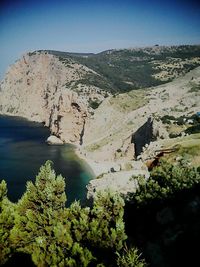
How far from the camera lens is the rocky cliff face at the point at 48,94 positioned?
109875 millimetres

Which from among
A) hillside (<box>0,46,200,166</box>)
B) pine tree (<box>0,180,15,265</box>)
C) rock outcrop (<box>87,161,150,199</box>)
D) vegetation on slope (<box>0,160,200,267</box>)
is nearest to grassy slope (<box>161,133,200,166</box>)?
rock outcrop (<box>87,161,150,199</box>)

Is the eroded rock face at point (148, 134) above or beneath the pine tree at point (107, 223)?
beneath

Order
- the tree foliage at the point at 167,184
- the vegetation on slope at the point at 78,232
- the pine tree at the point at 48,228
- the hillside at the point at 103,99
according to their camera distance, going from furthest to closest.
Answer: the hillside at the point at 103,99, the tree foliage at the point at 167,184, the vegetation on slope at the point at 78,232, the pine tree at the point at 48,228

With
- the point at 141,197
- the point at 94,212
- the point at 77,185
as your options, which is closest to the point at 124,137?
the point at 77,185

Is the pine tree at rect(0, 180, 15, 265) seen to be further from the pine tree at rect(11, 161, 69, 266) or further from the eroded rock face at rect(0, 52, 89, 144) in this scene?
the eroded rock face at rect(0, 52, 89, 144)

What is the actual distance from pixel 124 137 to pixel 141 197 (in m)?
56.9

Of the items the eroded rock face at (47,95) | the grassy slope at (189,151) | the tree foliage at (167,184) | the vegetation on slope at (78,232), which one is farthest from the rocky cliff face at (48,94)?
the vegetation on slope at (78,232)

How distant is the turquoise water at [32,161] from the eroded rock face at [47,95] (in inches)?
349

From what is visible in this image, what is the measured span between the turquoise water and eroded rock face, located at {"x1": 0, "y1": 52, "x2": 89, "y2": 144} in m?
8.85

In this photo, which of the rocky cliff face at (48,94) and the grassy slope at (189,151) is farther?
the rocky cliff face at (48,94)

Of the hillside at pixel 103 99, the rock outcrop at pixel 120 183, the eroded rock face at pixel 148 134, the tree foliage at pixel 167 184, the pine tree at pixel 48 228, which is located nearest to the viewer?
the pine tree at pixel 48 228

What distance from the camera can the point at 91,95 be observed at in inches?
4545

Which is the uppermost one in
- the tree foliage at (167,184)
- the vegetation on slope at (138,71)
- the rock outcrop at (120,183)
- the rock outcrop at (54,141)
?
the vegetation on slope at (138,71)

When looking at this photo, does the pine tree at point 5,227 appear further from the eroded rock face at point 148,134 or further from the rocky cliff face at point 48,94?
the rocky cliff face at point 48,94
